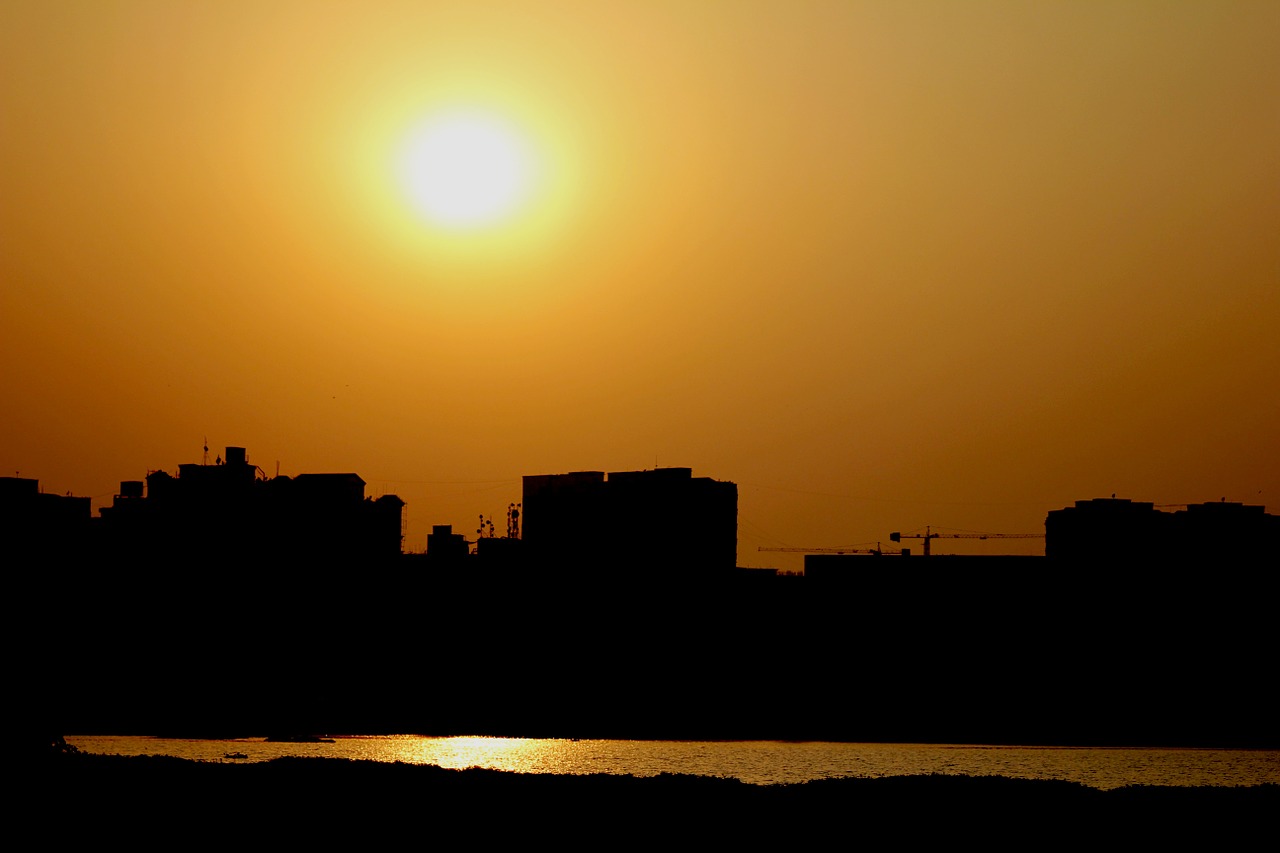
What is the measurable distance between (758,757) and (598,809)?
102m

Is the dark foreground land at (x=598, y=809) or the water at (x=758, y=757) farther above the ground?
the dark foreground land at (x=598, y=809)

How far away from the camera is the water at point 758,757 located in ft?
435

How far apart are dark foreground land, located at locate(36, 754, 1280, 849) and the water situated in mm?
54301

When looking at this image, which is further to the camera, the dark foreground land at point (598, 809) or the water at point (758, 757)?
the water at point (758, 757)

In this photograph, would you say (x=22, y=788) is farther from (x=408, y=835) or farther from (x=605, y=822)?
(x=605, y=822)

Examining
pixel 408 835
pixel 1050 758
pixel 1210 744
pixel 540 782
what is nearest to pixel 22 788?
pixel 408 835

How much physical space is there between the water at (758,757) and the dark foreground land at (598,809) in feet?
178

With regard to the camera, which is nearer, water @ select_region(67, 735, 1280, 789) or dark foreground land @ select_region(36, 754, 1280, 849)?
dark foreground land @ select_region(36, 754, 1280, 849)

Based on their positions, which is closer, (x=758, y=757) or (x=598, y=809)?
(x=598, y=809)

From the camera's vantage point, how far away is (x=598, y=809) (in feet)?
194

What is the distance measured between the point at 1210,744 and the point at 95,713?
12635 cm

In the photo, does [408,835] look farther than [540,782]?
No

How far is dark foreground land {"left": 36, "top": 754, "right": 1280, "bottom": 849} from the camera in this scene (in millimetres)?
54469

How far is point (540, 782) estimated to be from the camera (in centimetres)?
6538
